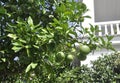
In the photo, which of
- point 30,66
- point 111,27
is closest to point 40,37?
point 30,66

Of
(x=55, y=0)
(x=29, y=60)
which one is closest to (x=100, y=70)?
(x=55, y=0)

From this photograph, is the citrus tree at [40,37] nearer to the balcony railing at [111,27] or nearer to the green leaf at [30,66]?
the green leaf at [30,66]

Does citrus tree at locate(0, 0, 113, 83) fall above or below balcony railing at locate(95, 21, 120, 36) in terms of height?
above

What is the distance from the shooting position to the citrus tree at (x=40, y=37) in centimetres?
385

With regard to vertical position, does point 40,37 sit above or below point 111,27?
above

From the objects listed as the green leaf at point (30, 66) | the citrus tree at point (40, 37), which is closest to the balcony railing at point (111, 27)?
the citrus tree at point (40, 37)

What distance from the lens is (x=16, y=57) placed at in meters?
4.23

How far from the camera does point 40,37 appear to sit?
12.6ft

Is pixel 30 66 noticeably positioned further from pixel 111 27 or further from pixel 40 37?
pixel 111 27

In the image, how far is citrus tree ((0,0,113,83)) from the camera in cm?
385

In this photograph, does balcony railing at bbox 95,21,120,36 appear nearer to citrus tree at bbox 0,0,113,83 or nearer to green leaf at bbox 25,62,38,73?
citrus tree at bbox 0,0,113,83

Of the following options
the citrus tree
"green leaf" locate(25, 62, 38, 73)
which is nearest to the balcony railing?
the citrus tree

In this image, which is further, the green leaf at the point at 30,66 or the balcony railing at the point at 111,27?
the balcony railing at the point at 111,27

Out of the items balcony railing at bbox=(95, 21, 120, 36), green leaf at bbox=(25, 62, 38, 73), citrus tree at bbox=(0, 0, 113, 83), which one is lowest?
balcony railing at bbox=(95, 21, 120, 36)
